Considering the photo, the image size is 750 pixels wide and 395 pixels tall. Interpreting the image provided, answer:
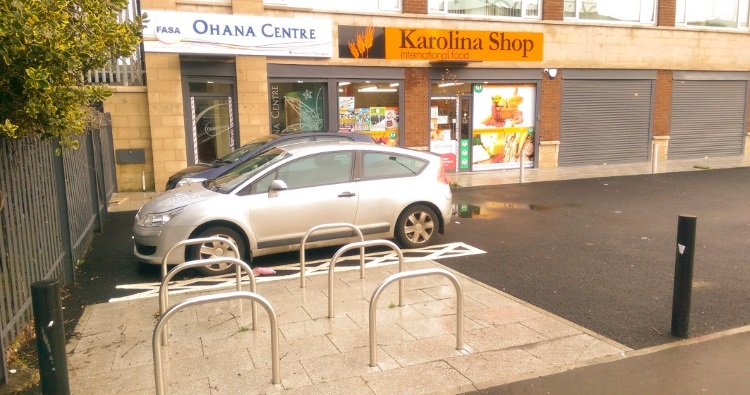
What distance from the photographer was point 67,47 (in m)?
3.99

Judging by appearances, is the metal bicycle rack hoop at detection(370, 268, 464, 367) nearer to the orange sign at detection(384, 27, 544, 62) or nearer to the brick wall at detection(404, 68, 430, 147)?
the brick wall at detection(404, 68, 430, 147)

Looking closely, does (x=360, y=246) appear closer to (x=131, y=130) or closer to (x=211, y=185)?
(x=211, y=185)

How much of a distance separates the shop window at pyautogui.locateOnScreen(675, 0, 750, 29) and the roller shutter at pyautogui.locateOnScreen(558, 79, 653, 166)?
2.80 m

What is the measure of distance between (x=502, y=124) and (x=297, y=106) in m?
6.41

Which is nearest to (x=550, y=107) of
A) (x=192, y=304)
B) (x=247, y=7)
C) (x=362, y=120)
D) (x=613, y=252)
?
(x=362, y=120)

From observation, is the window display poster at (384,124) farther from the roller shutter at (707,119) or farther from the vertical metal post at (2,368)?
the vertical metal post at (2,368)

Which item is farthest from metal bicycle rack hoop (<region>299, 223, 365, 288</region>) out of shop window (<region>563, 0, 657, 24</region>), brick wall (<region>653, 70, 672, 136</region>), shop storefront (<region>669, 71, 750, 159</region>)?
shop storefront (<region>669, 71, 750, 159</region>)

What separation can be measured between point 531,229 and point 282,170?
450cm

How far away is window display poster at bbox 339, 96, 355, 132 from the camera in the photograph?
15758mm

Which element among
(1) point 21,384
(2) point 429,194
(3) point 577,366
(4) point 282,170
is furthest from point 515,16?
(1) point 21,384

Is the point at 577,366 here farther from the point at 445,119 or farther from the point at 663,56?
the point at 663,56

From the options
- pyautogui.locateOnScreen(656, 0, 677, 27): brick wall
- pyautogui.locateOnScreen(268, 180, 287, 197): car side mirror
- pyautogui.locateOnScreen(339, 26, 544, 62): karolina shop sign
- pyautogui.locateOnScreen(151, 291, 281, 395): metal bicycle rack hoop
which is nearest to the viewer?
pyautogui.locateOnScreen(151, 291, 281, 395): metal bicycle rack hoop

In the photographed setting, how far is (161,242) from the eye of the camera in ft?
22.2

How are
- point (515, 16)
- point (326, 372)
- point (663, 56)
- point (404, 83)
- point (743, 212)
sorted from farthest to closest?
point (663, 56) < point (515, 16) < point (404, 83) < point (743, 212) < point (326, 372)
